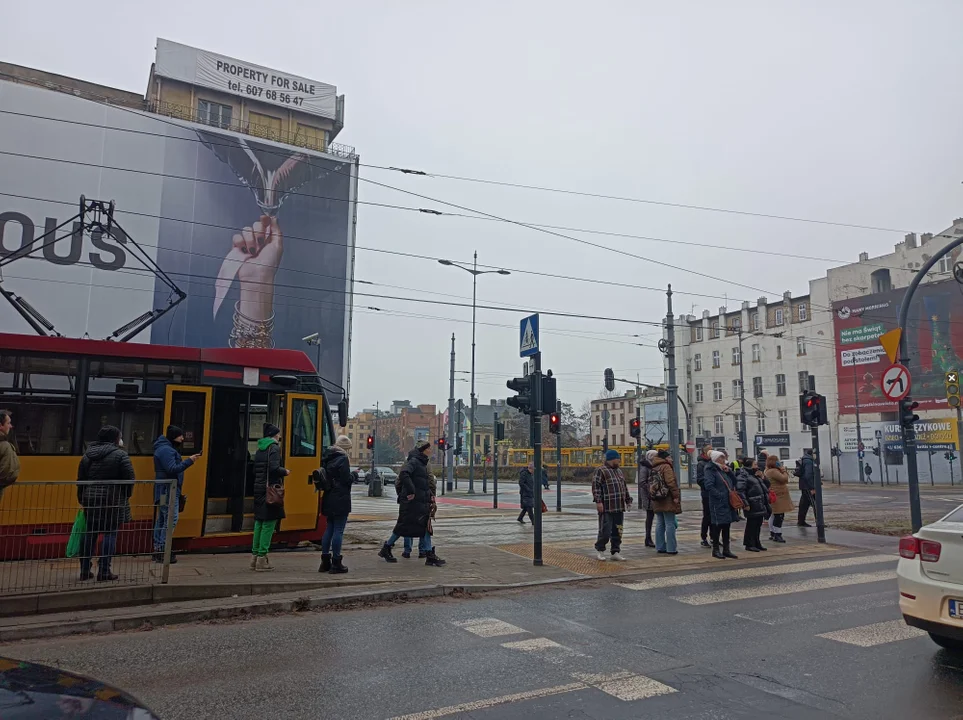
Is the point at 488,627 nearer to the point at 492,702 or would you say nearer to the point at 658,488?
the point at 492,702

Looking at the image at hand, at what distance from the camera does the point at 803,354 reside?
59906 millimetres

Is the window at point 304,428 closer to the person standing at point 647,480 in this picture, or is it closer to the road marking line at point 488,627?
the road marking line at point 488,627

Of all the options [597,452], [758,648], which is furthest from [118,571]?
[597,452]

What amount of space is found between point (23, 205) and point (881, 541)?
47.7 m

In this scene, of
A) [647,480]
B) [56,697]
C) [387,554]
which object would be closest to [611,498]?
[647,480]

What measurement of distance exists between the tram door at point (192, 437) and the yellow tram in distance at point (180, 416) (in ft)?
0.05

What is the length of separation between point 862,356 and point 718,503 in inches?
1959

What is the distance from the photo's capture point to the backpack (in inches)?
447

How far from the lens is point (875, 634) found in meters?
6.54

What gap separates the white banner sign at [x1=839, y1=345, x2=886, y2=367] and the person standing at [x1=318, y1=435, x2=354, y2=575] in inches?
2093

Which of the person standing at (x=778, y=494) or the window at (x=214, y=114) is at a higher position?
the window at (x=214, y=114)

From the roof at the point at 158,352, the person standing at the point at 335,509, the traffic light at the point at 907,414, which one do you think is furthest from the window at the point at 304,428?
the traffic light at the point at 907,414

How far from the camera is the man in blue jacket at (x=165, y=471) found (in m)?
7.77

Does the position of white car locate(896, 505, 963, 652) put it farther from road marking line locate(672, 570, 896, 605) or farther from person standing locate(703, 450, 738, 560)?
person standing locate(703, 450, 738, 560)
